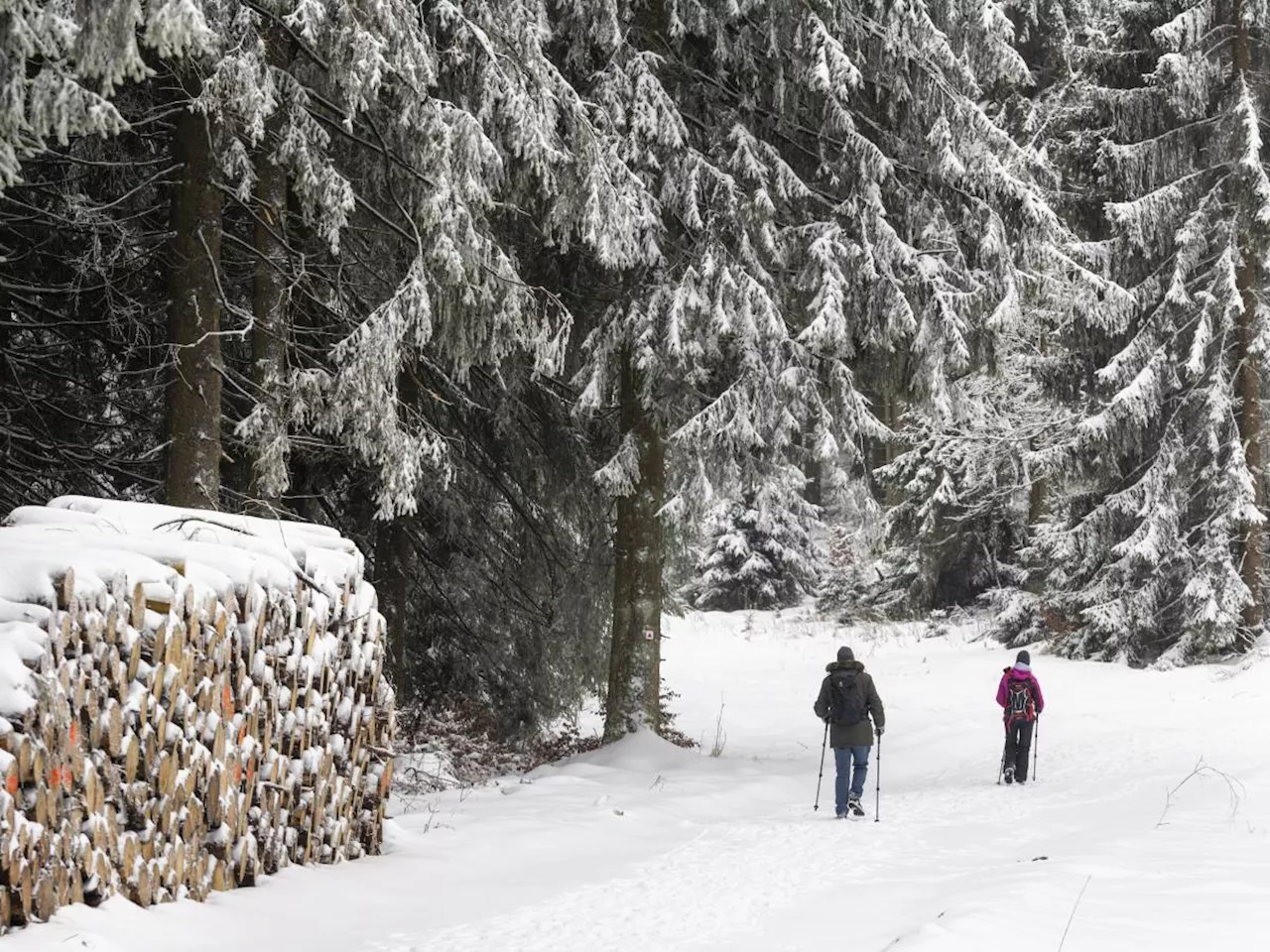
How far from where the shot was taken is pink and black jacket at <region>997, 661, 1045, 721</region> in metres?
13.1

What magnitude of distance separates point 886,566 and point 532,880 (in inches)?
965

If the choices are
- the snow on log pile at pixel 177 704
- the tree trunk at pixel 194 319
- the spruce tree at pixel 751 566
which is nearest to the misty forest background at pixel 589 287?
the tree trunk at pixel 194 319

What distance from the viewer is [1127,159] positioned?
66.3ft

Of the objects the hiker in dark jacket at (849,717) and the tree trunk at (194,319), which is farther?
A: the hiker in dark jacket at (849,717)

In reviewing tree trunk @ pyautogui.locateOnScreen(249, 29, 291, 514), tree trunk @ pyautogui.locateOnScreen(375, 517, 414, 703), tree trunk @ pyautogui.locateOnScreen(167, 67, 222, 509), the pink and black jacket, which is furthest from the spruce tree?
tree trunk @ pyautogui.locateOnScreen(167, 67, 222, 509)

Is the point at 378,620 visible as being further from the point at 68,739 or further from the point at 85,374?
the point at 85,374

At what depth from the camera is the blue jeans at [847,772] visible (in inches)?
436

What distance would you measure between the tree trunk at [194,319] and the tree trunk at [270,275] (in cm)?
35

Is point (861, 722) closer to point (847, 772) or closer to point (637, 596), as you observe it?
point (847, 772)

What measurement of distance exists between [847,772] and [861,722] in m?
0.60

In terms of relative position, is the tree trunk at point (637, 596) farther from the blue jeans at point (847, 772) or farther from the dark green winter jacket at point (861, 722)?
the blue jeans at point (847, 772)

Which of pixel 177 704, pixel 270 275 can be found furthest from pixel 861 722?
pixel 177 704

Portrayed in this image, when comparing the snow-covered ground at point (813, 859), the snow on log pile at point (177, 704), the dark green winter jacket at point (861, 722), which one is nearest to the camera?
the snow on log pile at point (177, 704)

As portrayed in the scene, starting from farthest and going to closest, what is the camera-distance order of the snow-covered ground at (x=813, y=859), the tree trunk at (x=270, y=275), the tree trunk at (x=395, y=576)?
the tree trunk at (x=395, y=576)
the tree trunk at (x=270, y=275)
the snow-covered ground at (x=813, y=859)
